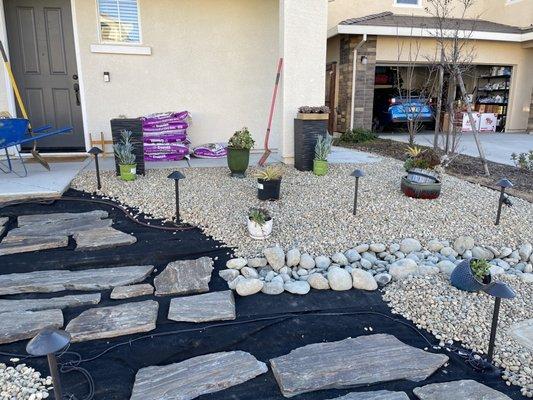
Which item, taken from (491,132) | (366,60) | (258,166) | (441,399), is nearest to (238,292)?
(441,399)

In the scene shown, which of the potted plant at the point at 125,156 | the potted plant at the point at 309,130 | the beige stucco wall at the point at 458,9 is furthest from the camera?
the beige stucco wall at the point at 458,9

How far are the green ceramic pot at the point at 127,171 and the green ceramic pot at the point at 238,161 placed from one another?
1160 mm

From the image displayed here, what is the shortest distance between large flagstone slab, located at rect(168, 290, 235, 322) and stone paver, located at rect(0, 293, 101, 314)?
0.53m

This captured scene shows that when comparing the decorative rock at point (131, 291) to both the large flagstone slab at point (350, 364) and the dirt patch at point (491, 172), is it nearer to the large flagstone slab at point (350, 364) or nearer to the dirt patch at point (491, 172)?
the large flagstone slab at point (350, 364)

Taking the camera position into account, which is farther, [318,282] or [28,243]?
[28,243]

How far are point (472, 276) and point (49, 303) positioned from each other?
2.80 meters

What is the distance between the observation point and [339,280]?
9.75 feet

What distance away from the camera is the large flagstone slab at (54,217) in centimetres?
376

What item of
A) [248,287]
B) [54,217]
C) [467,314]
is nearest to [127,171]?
[54,217]

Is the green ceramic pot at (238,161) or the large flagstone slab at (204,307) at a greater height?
the green ceramic pot at (238,161)

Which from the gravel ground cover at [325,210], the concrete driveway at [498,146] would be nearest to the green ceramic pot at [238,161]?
the gravel ground cover at [325,210]

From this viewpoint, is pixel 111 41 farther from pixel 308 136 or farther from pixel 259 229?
pixel 259 229

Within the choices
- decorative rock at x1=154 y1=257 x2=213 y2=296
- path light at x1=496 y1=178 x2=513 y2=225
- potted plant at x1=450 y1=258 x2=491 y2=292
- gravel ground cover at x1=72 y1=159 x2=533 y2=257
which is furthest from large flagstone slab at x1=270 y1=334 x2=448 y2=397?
path light at x1=496 y1=178 x2=513 y2=225

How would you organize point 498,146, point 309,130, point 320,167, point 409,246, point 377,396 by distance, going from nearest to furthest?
point 377,396 → point 409,246 → point 320,167 → point 309,130 → point 498,146
